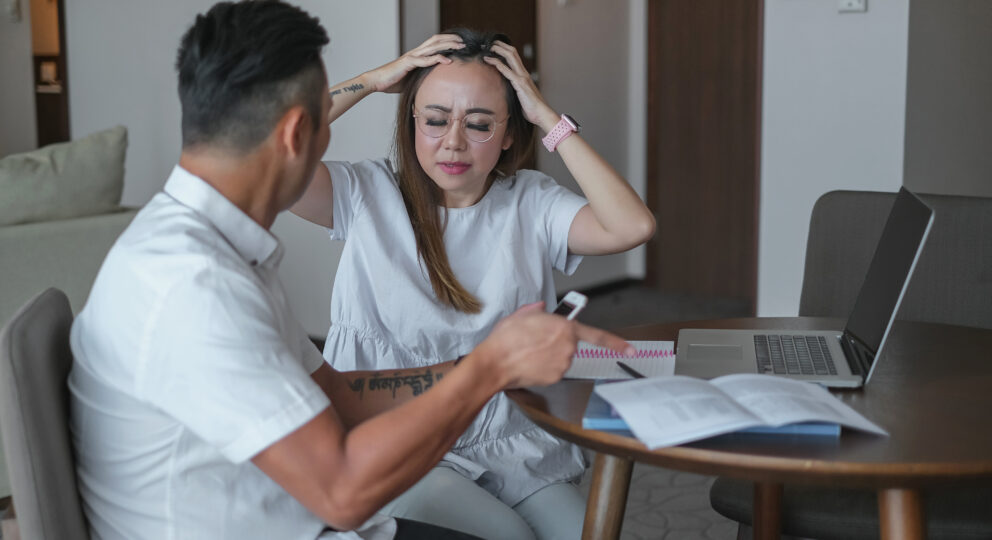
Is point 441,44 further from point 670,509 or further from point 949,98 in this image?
point 949,98

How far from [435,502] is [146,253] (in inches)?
27.5

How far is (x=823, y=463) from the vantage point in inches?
42.9

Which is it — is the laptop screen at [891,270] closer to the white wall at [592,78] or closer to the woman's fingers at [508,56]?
the woman's fingers at [508,56]

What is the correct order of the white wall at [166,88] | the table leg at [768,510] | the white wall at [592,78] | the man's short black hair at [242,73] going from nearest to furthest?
the man's short black hair at [242,73] → the table leg at [768,510] → the white wall at [166,88] → the white wall at [592,78]

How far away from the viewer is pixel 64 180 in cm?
309

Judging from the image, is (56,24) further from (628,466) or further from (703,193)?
(628,466)

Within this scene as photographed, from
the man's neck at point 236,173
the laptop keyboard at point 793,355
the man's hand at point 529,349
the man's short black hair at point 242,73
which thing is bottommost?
the laptop keyboard at point 793,355

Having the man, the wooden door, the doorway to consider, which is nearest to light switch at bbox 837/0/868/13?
the wooden door

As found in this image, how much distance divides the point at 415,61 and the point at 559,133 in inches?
11.7

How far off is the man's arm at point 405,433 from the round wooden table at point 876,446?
0.44ft

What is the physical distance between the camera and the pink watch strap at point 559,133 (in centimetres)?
186

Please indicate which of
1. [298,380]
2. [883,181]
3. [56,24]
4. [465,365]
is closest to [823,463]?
[465,365]

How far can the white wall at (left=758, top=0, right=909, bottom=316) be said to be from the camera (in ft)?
12.1

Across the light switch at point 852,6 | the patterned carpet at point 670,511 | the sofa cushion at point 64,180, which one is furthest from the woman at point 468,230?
the light switch at point 852,6
